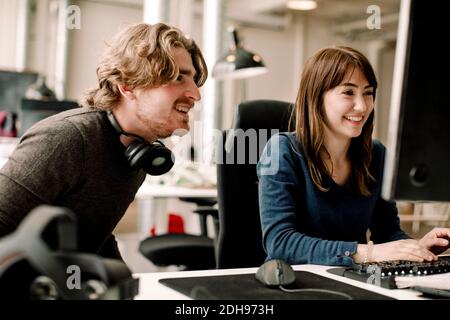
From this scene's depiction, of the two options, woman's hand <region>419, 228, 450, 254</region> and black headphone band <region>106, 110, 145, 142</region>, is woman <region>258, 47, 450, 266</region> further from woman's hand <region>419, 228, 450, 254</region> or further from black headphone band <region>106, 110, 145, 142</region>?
black headphone band <region>106, 110, 145, 142</region>

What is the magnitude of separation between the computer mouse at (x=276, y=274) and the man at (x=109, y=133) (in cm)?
41

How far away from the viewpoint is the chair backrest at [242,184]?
1.63m

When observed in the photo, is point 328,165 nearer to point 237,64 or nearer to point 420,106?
point 420,106

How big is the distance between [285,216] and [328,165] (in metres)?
0.23

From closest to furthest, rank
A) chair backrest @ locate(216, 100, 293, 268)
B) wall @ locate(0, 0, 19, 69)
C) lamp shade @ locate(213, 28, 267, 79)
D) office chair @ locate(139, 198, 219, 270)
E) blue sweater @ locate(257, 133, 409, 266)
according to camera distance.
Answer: blue sweater @ locate(257, 133, 409, 266) < chair backrest @ locate(216, 100, 293, 268) < office chair @ locate(139, 198, 219, 270) < lamp shade @ locate(213, 28, 267, 79) < wall @ locate(0, 0, 19, 69)

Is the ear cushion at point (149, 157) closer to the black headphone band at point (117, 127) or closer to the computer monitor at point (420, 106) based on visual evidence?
the black headphone band at point (117, 127)

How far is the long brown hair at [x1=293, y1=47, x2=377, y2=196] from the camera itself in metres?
1.34

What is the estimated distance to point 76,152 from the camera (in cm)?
104

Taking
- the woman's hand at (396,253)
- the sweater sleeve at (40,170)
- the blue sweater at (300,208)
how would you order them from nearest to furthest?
the sweater sleeve at (40,170) → the woman's hand at (396,253) → the blue sweater at (300,208)

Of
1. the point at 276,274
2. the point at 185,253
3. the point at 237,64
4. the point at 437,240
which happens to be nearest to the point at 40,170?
the point at 276,274

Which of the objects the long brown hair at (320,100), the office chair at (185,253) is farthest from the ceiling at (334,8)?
the long brown hair at (320,100)

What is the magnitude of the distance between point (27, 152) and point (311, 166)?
0.69 m

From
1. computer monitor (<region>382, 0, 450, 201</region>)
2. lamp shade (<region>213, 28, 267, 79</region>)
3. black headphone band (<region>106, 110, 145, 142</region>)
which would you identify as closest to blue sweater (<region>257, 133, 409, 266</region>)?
black headphone band (<region>106, 110, 145, 142</region>)

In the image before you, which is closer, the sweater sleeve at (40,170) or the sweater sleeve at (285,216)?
the sweater sleeve at (40,170)
